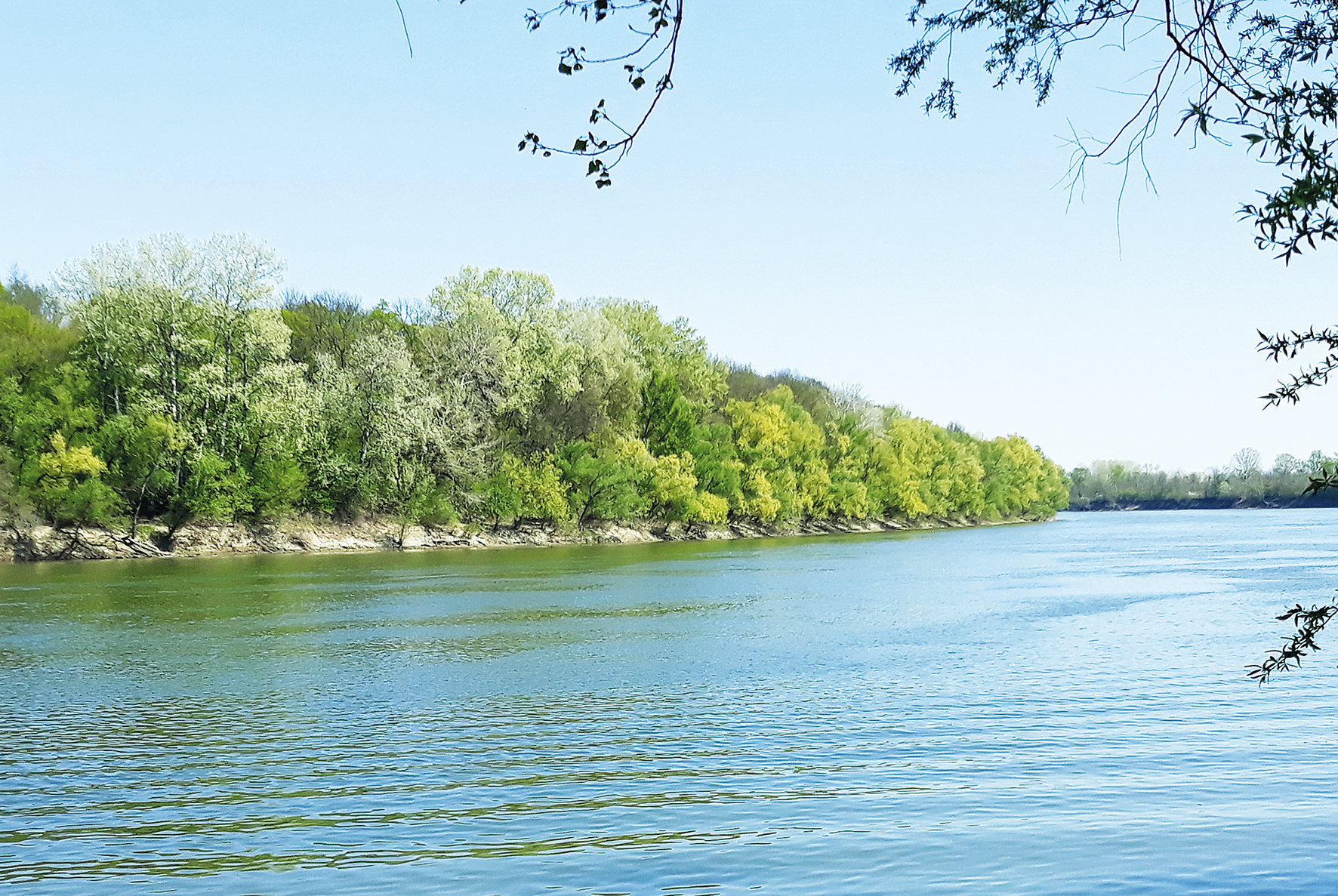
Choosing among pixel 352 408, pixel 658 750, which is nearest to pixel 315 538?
pixel 352 408

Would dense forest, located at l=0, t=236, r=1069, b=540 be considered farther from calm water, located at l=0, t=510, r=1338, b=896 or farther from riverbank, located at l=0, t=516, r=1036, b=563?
calm water, located at l=0, t=510, r=1338, b=896

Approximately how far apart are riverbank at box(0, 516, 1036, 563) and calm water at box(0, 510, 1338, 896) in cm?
2374

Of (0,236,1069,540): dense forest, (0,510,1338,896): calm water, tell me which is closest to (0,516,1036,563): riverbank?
(0,236,1069,540): dense forest

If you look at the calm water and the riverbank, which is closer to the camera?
the calm water

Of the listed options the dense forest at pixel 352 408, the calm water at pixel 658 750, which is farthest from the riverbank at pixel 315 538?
the calm water at pixel 658 750

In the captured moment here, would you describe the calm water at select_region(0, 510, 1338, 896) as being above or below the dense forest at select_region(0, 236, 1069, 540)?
below

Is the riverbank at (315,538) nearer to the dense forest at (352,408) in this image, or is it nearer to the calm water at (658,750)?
the dense forest at (352,408)

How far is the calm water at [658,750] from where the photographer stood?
10680mm

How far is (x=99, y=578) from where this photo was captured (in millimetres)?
43719

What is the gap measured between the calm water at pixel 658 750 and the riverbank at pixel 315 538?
23.7 metres

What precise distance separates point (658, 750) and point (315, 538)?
53.4m

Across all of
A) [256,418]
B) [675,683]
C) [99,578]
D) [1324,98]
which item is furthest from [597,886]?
[256,418]

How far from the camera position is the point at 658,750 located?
50.7 feet

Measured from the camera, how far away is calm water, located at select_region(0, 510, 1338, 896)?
35.0 feet
